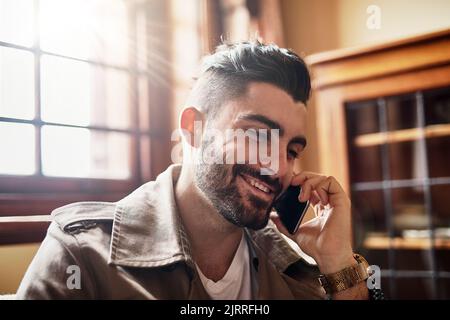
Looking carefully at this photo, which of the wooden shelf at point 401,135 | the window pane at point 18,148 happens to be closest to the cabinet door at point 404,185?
the wooden shelf at point 401,135

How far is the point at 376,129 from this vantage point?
5.55ft

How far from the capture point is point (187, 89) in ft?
5.99

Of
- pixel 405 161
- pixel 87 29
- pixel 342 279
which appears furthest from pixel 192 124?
pixel 405 161

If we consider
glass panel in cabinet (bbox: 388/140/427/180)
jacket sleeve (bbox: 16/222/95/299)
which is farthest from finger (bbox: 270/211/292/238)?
glass panel in cabinet (bbox: 388/140/427/180)

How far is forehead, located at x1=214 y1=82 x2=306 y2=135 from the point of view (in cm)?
82

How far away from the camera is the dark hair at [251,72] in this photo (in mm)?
846

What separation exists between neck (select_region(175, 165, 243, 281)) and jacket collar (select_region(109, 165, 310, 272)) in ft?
0.12

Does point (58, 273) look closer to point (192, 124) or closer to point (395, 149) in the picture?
point (192, 124)

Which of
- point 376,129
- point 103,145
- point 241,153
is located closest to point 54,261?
point 241,153

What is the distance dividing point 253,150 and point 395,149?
1.12 metres

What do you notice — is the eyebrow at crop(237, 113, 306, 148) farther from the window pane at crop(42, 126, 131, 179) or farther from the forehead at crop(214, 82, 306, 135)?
the window pane at crop(42, 126, 131, 179)

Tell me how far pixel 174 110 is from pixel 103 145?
0.32 meters

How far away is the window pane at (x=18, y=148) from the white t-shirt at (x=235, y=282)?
672mm

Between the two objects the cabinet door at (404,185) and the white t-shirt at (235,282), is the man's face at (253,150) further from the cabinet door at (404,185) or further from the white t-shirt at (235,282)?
the cabinet door at (404,185)
